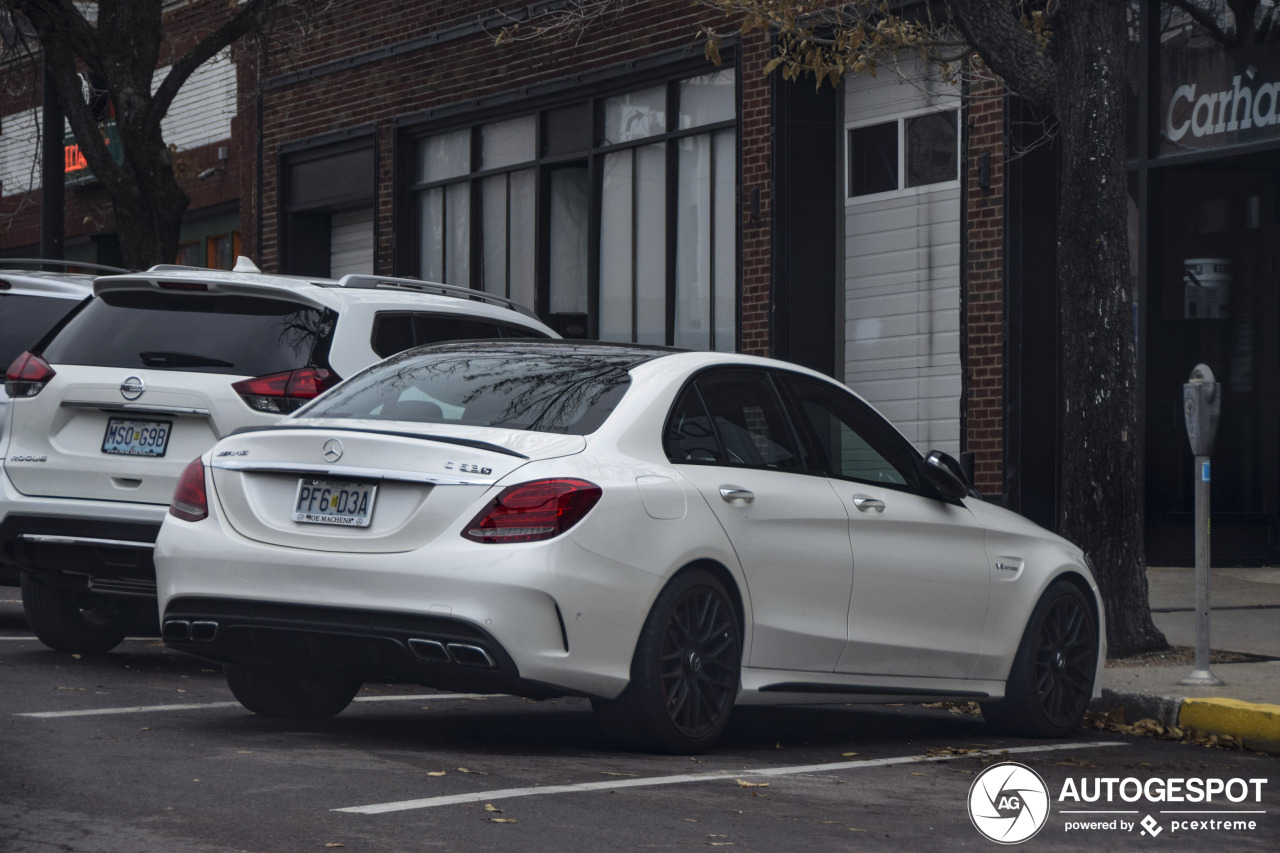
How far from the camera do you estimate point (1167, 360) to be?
15086mm

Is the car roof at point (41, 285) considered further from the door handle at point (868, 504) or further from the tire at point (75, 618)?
the door handle at point (868, 504)

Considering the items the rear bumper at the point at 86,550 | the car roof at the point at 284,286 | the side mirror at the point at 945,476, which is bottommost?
the rear bumper at the point at 86,550

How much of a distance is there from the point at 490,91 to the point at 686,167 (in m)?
3.11

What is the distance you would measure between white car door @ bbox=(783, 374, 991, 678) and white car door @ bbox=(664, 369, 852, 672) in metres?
0.12

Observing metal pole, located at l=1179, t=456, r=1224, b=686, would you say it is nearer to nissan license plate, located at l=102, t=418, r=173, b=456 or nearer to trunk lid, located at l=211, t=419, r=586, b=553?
trunk lid, located at l=211, t=419, r=586, b=553

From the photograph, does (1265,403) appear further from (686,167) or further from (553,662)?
(553,662)

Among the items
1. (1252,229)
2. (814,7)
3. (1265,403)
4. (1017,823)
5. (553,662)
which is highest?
(814,7)

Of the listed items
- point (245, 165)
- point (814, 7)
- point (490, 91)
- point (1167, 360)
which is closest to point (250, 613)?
point (814, 7)

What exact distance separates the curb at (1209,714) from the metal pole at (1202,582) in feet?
1.20

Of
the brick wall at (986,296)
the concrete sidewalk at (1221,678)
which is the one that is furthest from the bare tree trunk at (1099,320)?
the brick wall at (986,296)

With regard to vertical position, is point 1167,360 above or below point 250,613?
above

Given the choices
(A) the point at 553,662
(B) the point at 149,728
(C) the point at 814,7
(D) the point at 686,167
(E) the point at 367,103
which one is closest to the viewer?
(A) the point at 553,662

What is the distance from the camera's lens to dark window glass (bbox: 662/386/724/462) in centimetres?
689

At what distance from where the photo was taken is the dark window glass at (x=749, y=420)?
717 cm
